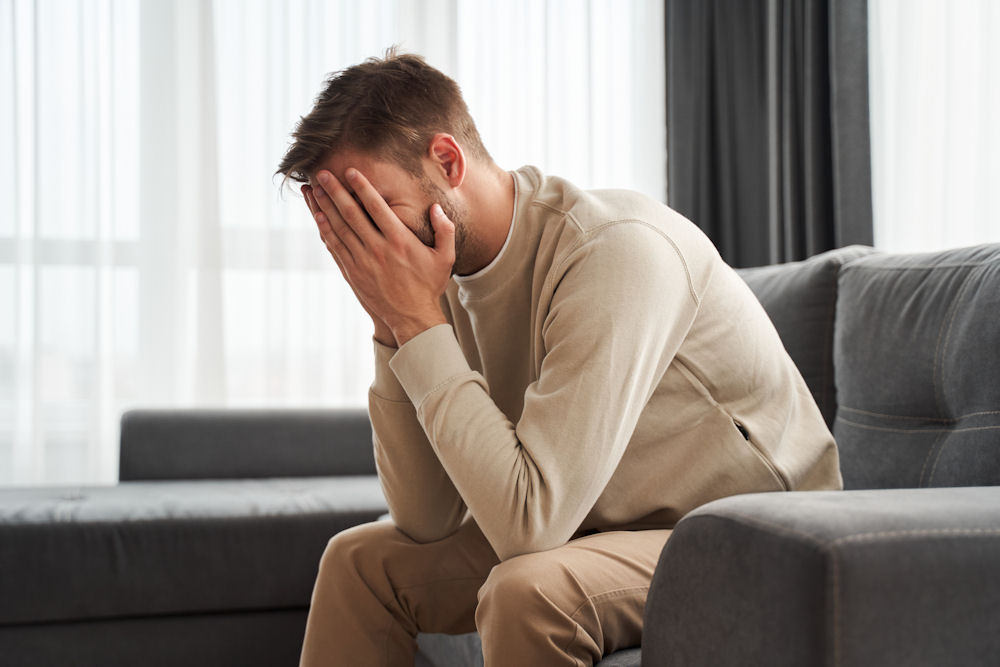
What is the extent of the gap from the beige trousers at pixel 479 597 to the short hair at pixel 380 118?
20.1 inches

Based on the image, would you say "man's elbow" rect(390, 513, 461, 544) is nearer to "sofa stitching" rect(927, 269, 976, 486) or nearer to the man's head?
the man's head

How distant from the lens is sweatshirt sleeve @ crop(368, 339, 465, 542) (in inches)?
47.9

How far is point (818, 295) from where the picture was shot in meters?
1.66

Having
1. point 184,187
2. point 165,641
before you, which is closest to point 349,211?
point 165,641

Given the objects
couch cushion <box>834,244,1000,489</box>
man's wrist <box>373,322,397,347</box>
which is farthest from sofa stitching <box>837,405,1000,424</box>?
man's wrist <box>373,322,397,347</box>

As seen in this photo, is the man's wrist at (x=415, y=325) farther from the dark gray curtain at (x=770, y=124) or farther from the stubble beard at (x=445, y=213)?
the dark gray curtain at (x=770, y=124)

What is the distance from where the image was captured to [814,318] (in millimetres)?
1653

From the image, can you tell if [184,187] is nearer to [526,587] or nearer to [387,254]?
[387,254]

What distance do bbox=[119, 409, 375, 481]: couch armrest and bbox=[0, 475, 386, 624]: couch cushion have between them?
1.03 feet

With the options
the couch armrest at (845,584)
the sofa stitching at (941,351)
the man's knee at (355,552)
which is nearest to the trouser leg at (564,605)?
the couch armrest at (845,584)

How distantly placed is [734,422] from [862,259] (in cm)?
71

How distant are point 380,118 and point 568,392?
1.49 feet

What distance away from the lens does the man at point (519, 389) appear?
0.93 m

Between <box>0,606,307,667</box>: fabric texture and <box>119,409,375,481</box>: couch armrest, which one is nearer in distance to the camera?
<box>0,606,307,667</box>: fabric texture
